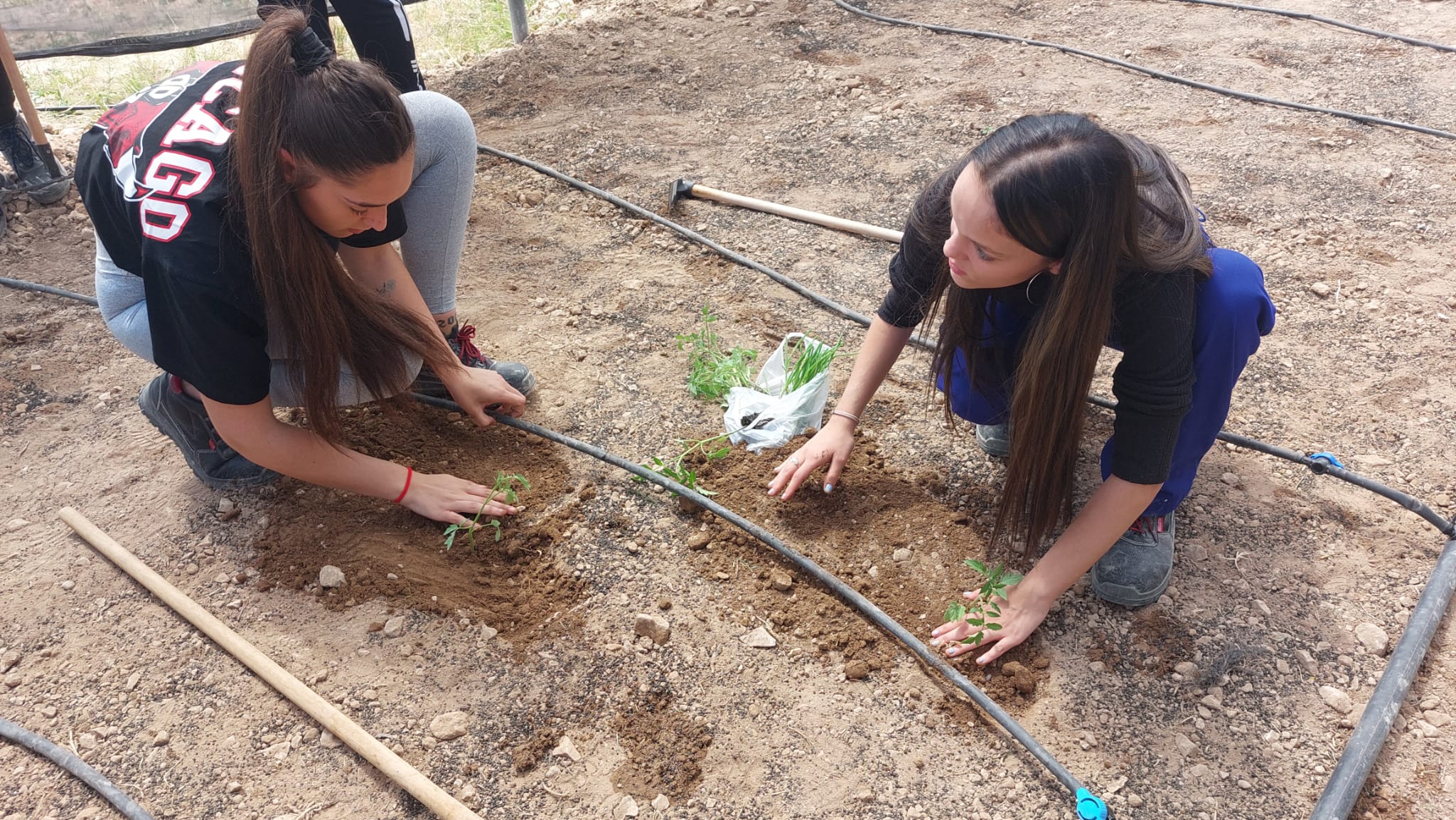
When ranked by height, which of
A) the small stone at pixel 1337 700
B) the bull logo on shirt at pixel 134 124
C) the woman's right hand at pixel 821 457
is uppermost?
the bull logo on shirt at pixel 134 124

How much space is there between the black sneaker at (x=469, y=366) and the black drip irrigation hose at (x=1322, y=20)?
4.45m

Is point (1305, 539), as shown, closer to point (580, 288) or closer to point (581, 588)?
point (581, 588)

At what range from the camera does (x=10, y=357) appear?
108 inches

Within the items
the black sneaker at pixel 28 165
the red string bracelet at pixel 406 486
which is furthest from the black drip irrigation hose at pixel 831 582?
the black sneaker at pixel 28 165

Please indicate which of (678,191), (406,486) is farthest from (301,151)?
(678,191)

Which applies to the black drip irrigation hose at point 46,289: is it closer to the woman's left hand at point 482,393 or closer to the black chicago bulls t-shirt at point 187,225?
the black chicago bulls t-shirt at point 187,225

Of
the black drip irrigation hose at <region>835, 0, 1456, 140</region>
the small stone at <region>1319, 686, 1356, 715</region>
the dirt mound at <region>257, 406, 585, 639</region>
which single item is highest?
the black drip irrigation hose at <region>835, 0, 1456, 140</region>

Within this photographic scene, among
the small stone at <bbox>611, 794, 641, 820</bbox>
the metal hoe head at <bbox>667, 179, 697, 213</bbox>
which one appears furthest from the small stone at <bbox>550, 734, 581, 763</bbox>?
the metal hoe head at <bbox>667, 179, 697, 213</bbox>

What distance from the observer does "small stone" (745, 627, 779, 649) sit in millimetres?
1885

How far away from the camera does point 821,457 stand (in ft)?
6.81

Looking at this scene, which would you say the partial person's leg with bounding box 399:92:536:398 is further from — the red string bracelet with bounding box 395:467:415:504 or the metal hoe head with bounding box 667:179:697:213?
the metal hoe head with bounding box 667:179:697:213

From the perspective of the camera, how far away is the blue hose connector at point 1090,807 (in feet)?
5.13

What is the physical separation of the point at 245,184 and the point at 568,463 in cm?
106

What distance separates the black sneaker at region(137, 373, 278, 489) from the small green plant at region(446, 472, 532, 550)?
1.76 feet
